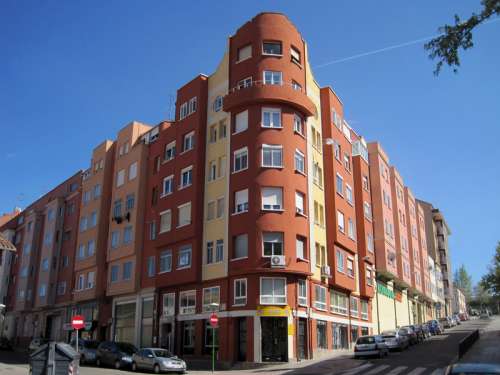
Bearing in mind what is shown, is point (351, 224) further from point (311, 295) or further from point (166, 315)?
point (166, 315)

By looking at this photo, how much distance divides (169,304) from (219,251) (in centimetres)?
698

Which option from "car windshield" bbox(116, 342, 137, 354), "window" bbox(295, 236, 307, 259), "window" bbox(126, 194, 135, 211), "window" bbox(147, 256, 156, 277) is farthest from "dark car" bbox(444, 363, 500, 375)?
"window" bbox(126, 194, 135, 211)

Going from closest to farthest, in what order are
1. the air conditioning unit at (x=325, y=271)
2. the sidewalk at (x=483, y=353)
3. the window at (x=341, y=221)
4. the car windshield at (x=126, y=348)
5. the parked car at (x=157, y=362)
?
the sidewalk at (x=483, y=353)
the parked car at (x=157, y=362)
the car windshield at (x=126, y=348)
the air conditioning unit at (x=325, y=271)
the window at (x=341, y=221)

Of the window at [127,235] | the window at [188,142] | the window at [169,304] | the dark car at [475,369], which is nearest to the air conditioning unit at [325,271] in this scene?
the window at [169,304]

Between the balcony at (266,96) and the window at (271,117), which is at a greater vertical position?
the balcony at (266,96)

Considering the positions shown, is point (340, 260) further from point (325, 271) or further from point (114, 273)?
point (114, 273)

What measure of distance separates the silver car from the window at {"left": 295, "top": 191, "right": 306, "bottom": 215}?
8.96 metres

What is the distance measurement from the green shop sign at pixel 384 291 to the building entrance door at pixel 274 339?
2291 cm

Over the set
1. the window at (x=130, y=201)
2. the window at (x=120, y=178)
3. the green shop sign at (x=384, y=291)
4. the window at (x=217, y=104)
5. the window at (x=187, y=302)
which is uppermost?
the window at (x=217, y=104)

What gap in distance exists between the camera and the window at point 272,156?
36.3 meters

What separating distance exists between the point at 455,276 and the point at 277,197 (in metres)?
173

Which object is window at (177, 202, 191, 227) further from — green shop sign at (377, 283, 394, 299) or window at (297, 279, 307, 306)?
green shop sign at (377, 283, 394, 299)

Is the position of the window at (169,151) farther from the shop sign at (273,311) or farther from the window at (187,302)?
the shop sign at (273,311)

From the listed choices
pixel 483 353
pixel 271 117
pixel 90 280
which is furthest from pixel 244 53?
pixel 90 280
